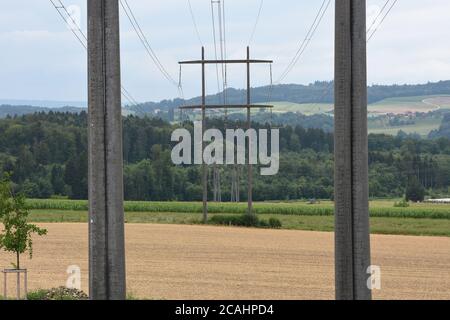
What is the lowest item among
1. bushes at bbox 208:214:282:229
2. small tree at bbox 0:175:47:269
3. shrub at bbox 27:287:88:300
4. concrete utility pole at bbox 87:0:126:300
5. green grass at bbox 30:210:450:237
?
green grass at bbox 30:210:450:237

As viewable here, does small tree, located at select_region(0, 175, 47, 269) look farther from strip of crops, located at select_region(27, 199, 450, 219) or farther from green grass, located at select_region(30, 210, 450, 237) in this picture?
strip of crops, located at select_region(27, 199, 450, 219)

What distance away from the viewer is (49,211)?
8188 centimetres

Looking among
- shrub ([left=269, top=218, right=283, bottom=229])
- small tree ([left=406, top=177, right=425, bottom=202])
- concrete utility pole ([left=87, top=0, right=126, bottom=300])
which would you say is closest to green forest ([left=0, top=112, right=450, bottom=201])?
small tree ([left=406, top=177, right=425, bottom=202])

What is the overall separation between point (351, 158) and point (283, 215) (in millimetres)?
69783

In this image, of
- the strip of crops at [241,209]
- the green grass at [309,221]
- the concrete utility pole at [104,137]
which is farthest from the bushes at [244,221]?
the concrete utility pole at [104,137]

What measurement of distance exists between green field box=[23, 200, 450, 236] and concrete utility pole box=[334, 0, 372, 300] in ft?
162

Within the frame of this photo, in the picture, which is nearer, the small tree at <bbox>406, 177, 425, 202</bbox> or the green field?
the green field

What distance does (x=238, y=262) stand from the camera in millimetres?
36812

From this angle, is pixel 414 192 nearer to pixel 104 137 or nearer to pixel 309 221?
pixel 309 221

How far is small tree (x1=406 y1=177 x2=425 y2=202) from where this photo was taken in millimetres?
124250

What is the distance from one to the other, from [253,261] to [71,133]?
307 ft

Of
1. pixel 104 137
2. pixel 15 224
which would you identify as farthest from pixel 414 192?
pixel 104 137

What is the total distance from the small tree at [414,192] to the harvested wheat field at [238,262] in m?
66.8
